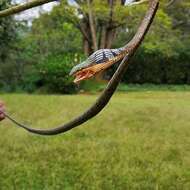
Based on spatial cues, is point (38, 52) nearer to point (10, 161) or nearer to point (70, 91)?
point (70, 91)

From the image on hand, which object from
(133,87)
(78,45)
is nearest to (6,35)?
(133,87)

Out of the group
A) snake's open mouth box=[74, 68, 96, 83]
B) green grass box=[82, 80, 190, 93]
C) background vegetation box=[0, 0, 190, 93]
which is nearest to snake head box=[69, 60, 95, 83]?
snake's open mouth box=[74, 68, 96, 83]

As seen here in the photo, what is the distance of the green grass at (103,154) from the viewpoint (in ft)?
→ 15.9

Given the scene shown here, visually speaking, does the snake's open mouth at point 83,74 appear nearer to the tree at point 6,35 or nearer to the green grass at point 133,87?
the tree at point 6,35

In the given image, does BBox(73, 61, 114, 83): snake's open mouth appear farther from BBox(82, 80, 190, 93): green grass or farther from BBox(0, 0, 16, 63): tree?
BBox(82, 80, 190, 93): green grass

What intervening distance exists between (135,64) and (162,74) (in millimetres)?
1006

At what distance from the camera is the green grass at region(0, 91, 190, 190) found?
15.9 ft

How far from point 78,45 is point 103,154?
47.9 ft

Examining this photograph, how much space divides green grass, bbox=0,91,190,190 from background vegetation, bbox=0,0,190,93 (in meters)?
A: 5.48

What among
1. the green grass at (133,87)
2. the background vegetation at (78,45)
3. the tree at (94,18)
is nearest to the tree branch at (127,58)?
the background vegetation at (78,45)

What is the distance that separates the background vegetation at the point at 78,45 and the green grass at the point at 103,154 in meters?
5.48

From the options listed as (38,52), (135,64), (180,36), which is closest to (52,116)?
(38,52)

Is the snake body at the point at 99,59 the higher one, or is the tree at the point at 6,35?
the snake body at the point at 99,59

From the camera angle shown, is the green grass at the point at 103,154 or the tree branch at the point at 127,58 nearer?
the tree branch at the point at 127,58
